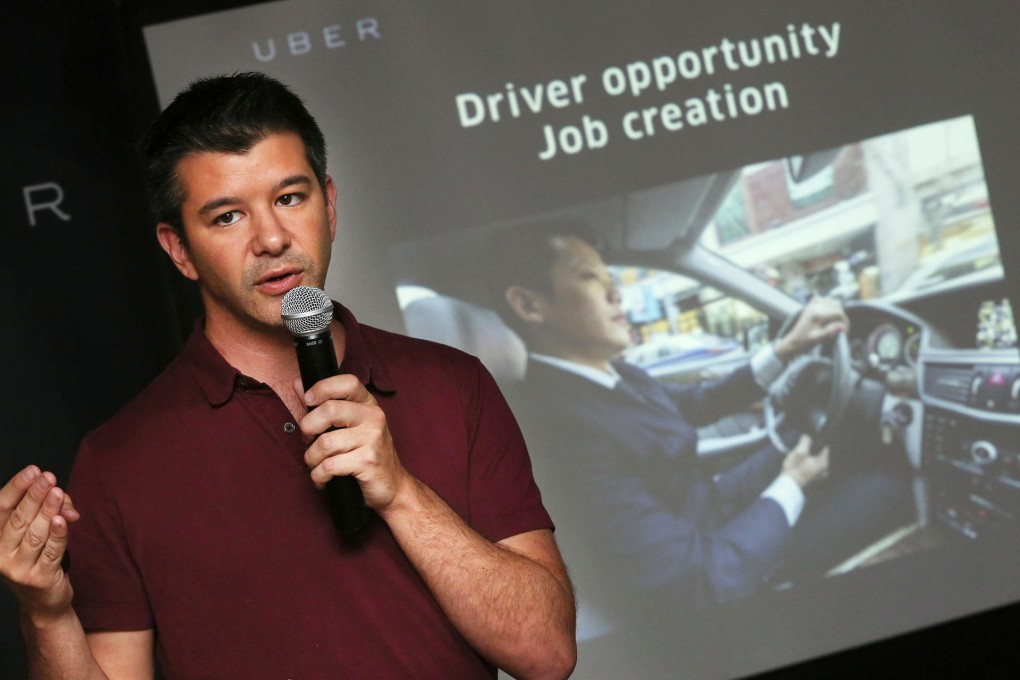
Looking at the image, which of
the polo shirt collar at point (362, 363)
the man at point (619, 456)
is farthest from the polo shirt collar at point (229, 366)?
the man at point (619, 456)

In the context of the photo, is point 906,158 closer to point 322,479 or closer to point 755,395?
point 755,395

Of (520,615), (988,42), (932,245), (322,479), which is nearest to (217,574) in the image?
(322,479)

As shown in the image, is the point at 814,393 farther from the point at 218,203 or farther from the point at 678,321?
the point at 218,203

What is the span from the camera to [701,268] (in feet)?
11.1

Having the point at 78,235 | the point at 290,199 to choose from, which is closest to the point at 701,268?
the point at 78,235

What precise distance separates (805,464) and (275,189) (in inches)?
90.2

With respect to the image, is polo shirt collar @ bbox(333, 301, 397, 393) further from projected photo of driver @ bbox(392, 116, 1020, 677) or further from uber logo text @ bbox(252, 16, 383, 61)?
uber logo text @ bbox(252, 16, 383, 61)

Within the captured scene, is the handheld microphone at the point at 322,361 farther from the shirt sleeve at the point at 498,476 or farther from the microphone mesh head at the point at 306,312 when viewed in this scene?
the shirt sleeve at the point at 498,476

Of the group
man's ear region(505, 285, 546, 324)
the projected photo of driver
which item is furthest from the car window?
man's ear region(505, 285, 546, 324)

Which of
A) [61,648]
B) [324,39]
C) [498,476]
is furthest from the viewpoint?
[324,39]

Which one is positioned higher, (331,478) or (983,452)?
(331,478)

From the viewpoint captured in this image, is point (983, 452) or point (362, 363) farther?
point (983, 452)

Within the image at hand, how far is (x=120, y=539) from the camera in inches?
62.9

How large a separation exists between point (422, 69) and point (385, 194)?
40cm
